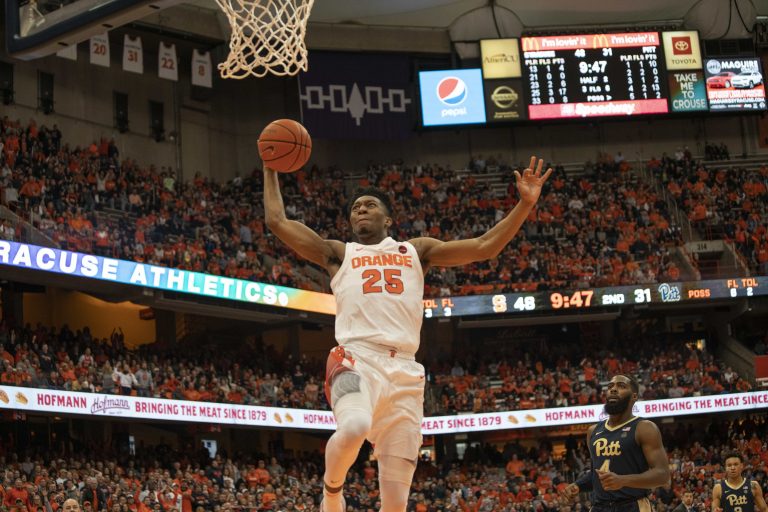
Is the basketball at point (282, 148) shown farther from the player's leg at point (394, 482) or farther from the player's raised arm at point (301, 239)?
the player's leg at point (394, 482)

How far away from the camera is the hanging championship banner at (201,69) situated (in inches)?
1382

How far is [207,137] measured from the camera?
3797 centimetres

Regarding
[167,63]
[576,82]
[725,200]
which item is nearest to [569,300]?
[725,200]

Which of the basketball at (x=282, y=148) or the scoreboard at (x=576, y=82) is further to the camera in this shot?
the scoreboard at (x=576, y=82)

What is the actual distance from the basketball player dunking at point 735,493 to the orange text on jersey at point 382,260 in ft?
21.7

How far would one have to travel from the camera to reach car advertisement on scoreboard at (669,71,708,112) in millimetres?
36938

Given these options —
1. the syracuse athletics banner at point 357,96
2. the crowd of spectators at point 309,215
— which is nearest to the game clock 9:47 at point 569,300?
the crowd of spectators at point 309,215

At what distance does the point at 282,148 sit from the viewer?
274 inches

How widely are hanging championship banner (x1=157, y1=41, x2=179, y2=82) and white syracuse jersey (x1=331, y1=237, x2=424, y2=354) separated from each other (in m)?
28.4

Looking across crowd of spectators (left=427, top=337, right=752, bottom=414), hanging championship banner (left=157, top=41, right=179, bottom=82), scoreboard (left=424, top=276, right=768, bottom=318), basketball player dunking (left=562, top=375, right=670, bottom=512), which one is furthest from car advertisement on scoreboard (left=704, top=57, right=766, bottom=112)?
basketball player dunking (left=562, top=375, right=670, bottom=512)

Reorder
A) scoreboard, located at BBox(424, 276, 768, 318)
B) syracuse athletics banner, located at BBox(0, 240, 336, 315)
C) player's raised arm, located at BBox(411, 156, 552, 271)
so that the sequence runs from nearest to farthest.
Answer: player's raised arm, located at BBox(411, 156, 552, 271)
syracuse athletics banner, located at BBox(0, 240, 336, 315)
scoreboard, located at BBox(424, 276, 768, 318)

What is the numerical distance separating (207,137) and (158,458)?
Answer: 49.6 feet

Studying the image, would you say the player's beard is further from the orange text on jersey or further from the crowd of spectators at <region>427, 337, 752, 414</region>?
the crowd of spectators at <region>427, 337, 752, 414</region>

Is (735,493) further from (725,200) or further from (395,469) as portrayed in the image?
(725,200)
